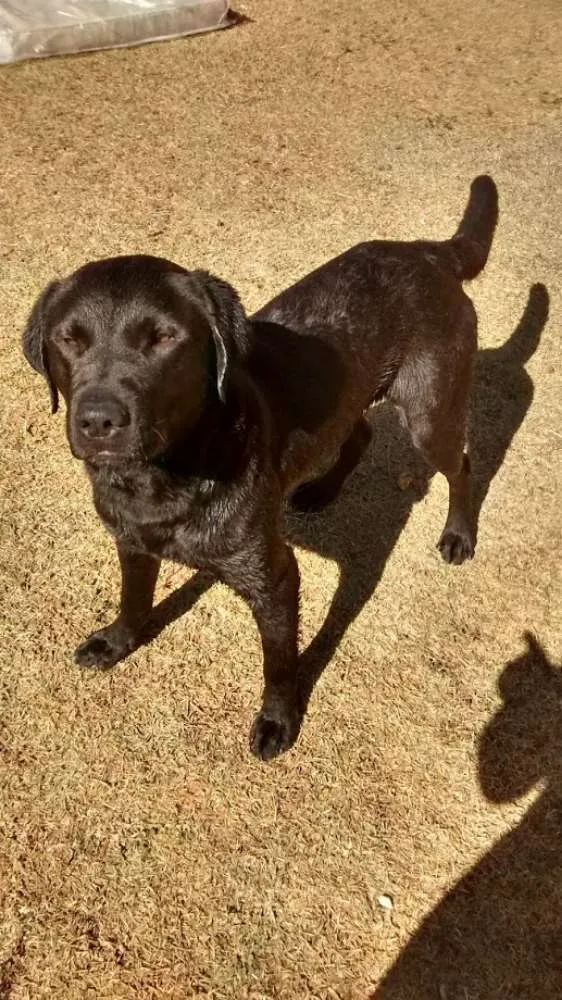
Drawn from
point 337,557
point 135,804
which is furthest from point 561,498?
point 135,804

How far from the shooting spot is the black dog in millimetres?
2320

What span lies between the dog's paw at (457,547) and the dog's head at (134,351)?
76.0 inches

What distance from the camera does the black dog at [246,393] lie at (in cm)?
232

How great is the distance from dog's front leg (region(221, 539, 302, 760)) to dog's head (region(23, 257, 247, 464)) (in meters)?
0.63

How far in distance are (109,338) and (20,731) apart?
1888 mm

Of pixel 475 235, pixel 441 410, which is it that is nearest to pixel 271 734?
pixel 441 410

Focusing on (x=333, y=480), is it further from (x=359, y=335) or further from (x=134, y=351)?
(x=134, y=351)

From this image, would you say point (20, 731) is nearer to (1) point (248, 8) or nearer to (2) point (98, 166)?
(2) point (98, 166)

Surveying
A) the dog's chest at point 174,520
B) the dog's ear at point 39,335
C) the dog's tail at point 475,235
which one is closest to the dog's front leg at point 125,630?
the dog's chest at point 174,520

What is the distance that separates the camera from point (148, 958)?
2820 mm

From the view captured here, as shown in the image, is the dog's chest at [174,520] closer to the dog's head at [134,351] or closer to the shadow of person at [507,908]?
the dog's head at [134,351]

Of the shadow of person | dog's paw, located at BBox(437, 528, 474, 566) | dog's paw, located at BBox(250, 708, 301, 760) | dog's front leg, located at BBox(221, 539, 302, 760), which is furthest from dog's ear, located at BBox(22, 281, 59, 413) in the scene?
the shadow of person

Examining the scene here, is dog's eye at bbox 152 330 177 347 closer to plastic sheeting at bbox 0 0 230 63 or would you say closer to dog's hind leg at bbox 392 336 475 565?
dog's hind leg at bbox 392 336 475 565

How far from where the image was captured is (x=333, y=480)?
425 centimetres
